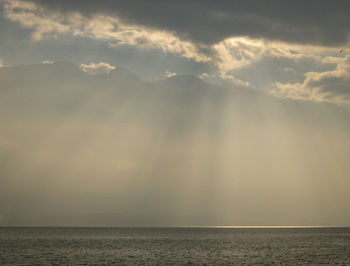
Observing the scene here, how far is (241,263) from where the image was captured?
85.2 meters

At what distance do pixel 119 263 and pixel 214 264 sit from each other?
20.6m

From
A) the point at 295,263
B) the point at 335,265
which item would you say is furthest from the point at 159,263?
the point at 335,265

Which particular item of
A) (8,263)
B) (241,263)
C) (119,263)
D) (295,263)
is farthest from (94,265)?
(295,263)

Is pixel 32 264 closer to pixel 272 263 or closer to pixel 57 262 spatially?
pixel 57 262

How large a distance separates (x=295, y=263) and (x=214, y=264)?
18050 mm

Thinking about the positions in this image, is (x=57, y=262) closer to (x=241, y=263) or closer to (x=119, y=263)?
(x=119, y=263)

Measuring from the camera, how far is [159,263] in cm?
8525

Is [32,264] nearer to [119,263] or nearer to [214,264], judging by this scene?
[119,263]

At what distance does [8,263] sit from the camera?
8300 centimetres

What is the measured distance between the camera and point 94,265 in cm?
8100

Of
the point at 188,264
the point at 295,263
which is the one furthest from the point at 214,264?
the point at 295,263

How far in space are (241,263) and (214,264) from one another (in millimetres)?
6568

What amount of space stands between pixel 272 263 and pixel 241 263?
21.9ft

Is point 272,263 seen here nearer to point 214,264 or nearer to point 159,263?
point 214,264
